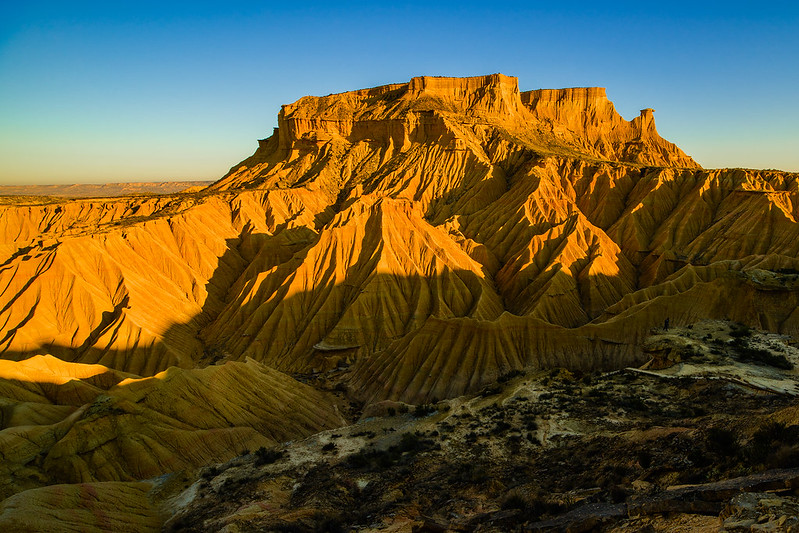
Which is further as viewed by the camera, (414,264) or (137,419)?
(414,264)

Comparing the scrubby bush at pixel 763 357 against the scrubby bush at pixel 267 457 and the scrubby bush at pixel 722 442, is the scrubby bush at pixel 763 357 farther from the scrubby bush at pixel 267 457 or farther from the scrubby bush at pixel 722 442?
the scrubby bush at pixel 267 457

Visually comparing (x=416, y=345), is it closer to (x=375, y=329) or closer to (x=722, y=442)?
(x=375, y=329)

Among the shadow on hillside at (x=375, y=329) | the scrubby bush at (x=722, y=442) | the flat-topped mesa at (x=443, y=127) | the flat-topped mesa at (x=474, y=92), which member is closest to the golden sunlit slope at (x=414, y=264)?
the shadow on hillside at (x=375, y=329)

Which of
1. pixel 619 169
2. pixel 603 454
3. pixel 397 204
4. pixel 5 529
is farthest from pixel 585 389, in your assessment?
pixel 619 169

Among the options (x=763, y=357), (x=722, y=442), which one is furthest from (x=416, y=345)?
(x=722, y=442)

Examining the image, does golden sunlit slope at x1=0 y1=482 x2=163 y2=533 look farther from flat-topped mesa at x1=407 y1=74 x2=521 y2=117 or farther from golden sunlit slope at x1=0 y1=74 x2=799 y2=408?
flat-topped mesa at x1=407 y1=74 x2=521 y2=117

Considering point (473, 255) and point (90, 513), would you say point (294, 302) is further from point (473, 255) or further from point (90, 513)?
point (90, 513)
